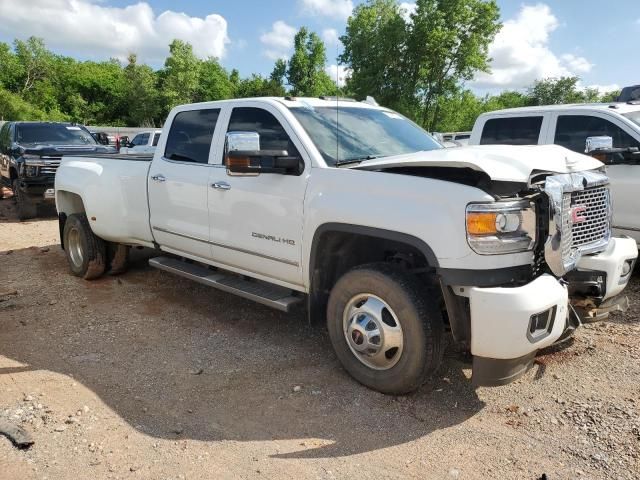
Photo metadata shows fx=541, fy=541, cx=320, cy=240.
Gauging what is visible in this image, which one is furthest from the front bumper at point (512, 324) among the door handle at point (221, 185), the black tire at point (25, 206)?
the black tire at point (25, 206)

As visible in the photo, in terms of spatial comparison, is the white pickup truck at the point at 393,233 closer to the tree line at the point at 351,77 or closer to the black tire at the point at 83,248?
the black tire at the point at 83,248

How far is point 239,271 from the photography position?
14.9 ft

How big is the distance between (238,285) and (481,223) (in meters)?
2.25

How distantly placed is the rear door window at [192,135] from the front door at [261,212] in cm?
30

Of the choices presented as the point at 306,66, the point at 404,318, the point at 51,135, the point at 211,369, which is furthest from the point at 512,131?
the point at 306,66

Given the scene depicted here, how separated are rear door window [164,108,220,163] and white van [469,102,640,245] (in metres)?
3.88

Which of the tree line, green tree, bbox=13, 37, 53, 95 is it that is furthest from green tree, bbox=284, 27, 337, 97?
green tree, bbox=13, 37, 53, 95

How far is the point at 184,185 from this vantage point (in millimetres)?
Result: 4871

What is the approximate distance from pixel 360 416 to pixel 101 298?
3.57 m

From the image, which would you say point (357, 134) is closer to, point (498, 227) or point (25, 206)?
point (498, 227)

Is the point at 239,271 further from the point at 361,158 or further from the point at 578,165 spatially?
the point at 578,165

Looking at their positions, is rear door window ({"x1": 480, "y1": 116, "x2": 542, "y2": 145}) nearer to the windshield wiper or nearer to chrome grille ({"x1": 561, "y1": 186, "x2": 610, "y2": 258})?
chrome grille ({"x1": 561, "y1": 186, "x2": 610, "y2": 258})

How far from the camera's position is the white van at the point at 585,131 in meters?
5.81

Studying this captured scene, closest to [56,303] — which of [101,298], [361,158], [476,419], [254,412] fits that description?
[101,298]
